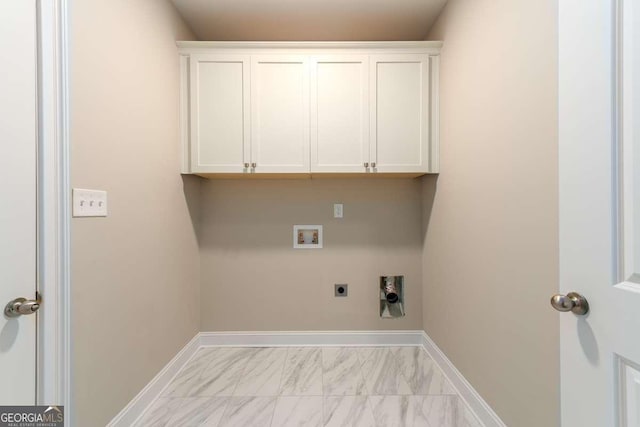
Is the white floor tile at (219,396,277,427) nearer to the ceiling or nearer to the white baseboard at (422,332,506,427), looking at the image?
the white baseboard at (422,332,506,427)

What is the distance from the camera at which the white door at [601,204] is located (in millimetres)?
596

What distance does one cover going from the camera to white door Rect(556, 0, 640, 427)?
0.60m

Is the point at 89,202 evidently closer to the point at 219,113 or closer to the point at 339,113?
the point at 219,113

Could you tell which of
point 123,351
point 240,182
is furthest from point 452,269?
point 123,351

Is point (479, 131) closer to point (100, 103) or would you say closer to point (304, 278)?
point (304, 278)

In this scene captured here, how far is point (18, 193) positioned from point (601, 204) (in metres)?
1.66

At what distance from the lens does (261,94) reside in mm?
2121

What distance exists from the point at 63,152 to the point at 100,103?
1.16ft

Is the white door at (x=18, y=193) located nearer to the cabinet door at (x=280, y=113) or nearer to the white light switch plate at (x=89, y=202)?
the white light switch plate at (x=89, y=202)

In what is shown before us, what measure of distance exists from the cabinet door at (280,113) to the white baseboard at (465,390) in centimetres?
166

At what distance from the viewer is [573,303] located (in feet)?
2.29

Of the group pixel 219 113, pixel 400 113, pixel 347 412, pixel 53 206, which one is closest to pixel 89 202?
pixel 53 206

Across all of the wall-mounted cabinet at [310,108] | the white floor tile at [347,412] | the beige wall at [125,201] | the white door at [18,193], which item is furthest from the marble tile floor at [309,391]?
the wall-mounted cabinet at [310,108]

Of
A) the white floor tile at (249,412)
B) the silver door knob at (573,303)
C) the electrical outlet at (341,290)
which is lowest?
the white floor tile at (249,412)
